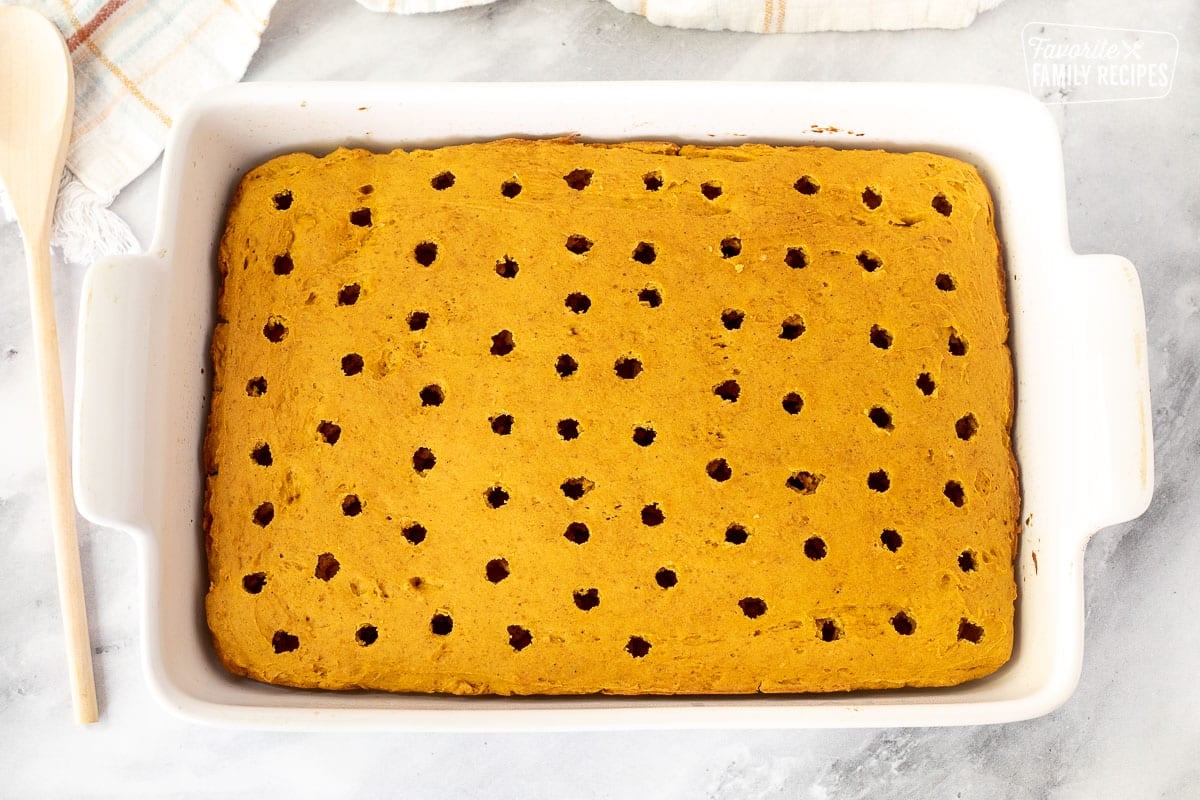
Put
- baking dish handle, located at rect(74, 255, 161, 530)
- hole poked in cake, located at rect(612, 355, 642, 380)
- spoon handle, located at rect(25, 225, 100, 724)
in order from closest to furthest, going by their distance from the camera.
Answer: baking dish handle, located at rect(74, 255, 161, 530) → hole poked in cake, located at rect(612, 355, 642, 380) → spoon handle, located at rect(25, 225, 100, 724)

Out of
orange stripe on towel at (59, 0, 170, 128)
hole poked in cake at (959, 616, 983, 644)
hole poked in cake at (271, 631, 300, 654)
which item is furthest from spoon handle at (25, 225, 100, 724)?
hole poked in cake at (959, 616, 983, 644)

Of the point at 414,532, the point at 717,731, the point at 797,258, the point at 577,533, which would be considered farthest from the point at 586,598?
the point at 797,258

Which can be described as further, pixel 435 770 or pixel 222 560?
pixel 435 770

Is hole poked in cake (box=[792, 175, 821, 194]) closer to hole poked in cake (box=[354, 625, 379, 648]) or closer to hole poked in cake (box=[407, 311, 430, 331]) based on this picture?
hole poked in cake (box=[407, 311, 430, 331])

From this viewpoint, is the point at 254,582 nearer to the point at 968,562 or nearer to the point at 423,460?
the point at 423,460

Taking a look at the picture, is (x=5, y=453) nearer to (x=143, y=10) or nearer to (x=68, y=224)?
(x=68, y=224)

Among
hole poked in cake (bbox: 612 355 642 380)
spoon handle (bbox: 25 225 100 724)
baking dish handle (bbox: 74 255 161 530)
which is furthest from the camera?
spoon handle (bbox: 25 225 100 724)

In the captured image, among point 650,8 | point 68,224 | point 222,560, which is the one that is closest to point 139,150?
point 68,224
